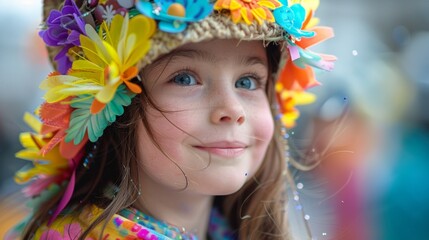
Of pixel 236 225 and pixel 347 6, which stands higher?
pixel 236 225

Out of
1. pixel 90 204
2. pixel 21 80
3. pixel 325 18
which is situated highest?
pixel 90 204

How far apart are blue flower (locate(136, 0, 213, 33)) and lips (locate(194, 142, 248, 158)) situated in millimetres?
247

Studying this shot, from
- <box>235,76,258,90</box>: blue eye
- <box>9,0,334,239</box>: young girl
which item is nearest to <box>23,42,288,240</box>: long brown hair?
<box>9,0,334,239</box>: young girl

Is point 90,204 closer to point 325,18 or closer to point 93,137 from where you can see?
point 93,137

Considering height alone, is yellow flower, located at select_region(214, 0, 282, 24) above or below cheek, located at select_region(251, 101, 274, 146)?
above

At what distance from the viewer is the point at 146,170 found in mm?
1247

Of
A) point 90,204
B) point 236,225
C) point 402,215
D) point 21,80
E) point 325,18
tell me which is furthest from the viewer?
point 325,18

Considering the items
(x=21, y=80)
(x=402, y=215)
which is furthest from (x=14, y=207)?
(x=21, y=80)

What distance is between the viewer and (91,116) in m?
1.20

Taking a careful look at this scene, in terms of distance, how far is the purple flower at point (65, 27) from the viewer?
1202 millimetres

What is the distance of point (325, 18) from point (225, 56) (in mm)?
3160

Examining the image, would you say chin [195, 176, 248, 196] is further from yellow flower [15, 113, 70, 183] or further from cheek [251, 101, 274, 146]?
yellow flower [15, 113, 70, 183]

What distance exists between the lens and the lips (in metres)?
1.21

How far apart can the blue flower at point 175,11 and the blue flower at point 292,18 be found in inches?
7.1
